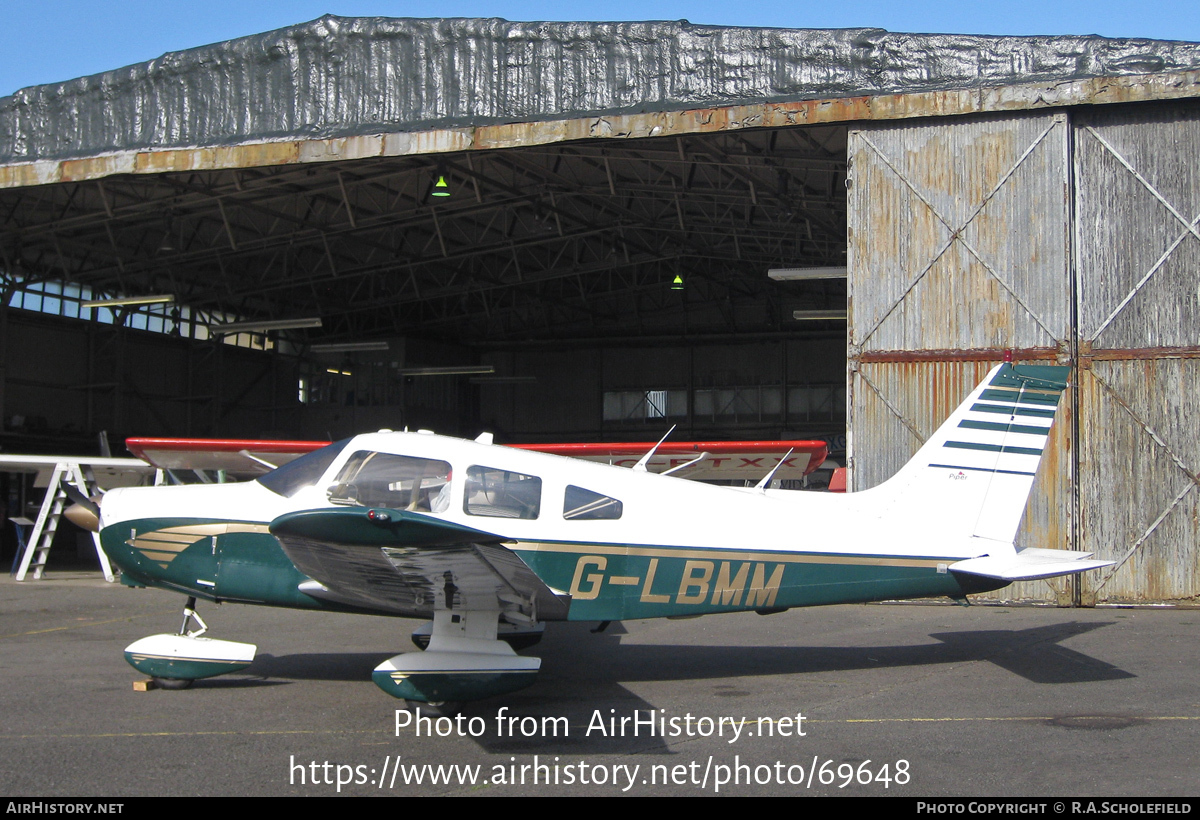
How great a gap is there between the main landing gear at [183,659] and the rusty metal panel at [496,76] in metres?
8.55

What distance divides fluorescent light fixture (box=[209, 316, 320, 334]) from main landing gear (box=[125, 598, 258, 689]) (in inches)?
747

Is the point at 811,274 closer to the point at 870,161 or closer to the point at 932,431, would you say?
the point at 870,161

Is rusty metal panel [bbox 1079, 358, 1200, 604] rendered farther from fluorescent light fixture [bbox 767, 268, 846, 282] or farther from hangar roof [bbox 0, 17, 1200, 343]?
fluorescent light fixture [bbox 767, 268, 846, 282]

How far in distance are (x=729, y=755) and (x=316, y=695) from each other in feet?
10.5

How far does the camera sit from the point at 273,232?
23.7 m

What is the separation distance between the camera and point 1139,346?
11.9m

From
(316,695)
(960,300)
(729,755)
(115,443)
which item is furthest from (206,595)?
(115,443)

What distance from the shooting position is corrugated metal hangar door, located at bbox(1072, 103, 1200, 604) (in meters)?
11.7

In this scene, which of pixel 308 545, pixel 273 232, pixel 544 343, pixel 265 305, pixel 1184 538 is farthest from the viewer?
pixel 544 343

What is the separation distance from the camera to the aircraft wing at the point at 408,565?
16.3 feet

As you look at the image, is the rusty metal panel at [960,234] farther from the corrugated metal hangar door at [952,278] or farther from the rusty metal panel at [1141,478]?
the rusty metal panel at [1141,478]

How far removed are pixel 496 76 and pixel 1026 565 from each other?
9771 millimetres

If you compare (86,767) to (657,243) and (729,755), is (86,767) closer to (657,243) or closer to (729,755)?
(729,755)

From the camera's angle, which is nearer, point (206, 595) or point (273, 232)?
point (206, 595)
